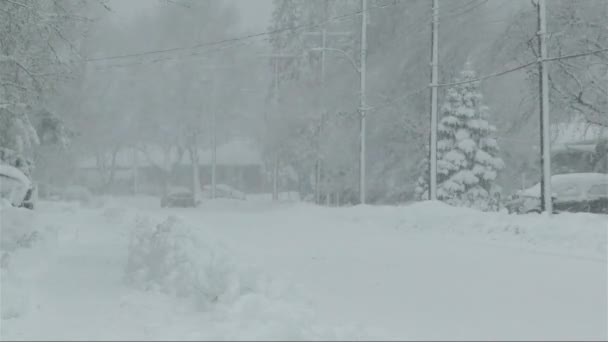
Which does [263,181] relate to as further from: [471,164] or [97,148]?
[471,164]

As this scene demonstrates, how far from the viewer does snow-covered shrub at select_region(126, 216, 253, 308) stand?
28.3 feet

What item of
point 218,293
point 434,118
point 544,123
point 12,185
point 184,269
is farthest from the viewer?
point 434,118

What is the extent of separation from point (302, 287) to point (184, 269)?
1.61m

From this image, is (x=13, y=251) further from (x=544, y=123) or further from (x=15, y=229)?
(x=544, y=123)

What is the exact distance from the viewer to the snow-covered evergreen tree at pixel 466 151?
3209 cm

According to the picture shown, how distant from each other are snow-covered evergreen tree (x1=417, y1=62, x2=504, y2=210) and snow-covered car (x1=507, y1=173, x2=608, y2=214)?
5972mm

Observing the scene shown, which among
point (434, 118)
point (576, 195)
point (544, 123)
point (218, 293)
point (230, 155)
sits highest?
point (230, 155)

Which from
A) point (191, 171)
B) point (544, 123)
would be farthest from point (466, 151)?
point (191, 171)

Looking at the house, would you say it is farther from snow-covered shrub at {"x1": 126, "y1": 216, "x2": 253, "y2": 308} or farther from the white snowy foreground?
snow-covered shrub at {"x1": 126, "y1": 216, "x2": 253, "y2": 308}

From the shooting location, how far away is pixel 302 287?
354 inches

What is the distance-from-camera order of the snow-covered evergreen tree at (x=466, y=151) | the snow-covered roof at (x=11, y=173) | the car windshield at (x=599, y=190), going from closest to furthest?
the snow-covered roof at (x=11, y=173), the car windshield at (x=599, y=190), the snow-covered evergreen tree at (x=466, y=151)

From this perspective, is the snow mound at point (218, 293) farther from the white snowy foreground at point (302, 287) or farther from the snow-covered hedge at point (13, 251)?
the snow-covered hedge at point (13, 251)

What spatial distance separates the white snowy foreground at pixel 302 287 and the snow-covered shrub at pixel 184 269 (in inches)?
0.9

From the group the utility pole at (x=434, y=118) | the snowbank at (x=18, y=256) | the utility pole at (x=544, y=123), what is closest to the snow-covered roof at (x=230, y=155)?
the utility pole at (x=434, y=118)
